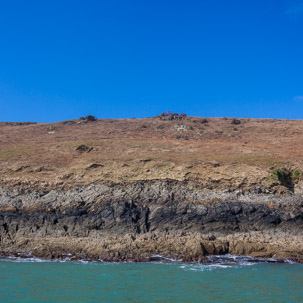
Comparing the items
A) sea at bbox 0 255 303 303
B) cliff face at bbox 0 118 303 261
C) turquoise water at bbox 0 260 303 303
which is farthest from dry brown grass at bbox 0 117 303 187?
turquoise water at bbox 0 260 303 303

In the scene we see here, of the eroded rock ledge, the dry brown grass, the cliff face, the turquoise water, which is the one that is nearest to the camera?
the turquoise water

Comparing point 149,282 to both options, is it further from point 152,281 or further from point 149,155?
point 149,155

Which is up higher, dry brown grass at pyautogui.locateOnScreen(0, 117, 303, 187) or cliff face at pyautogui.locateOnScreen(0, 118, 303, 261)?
dry brown grass at pyautogui.locateOnScreen(0, 117, 303, 187)

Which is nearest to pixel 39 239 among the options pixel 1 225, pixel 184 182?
pixel 1 225

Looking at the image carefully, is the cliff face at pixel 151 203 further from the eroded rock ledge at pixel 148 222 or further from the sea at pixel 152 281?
the sea at pixel 152 281

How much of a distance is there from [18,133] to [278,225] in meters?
33.8

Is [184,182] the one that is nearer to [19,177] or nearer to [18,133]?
[19,177]

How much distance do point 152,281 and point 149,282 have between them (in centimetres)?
19

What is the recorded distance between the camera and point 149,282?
12.7 meters

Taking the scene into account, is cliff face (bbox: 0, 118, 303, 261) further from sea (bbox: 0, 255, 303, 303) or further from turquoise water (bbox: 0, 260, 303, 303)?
turquoise water (bbox: 0, 260, 303, 303)

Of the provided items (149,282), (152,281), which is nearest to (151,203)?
(152,281)

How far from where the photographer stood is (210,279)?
43.5 feet

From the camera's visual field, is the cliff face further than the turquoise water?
Yes

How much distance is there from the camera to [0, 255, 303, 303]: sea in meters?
10.8
